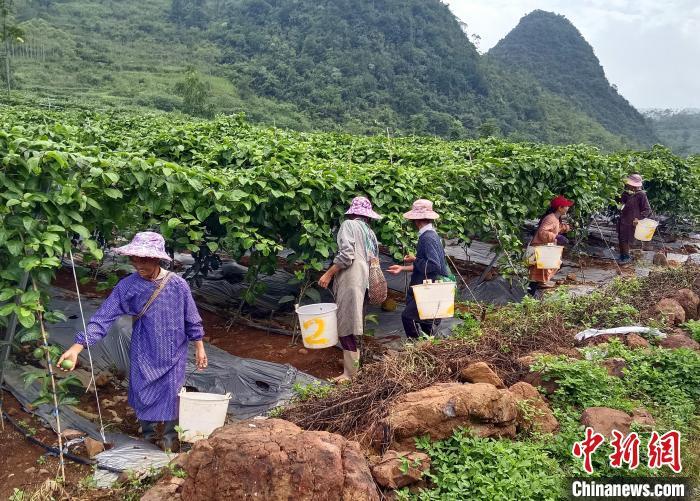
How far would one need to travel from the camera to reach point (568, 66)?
6869cm

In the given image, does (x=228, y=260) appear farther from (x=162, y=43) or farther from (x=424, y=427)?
(x=162, y=43)

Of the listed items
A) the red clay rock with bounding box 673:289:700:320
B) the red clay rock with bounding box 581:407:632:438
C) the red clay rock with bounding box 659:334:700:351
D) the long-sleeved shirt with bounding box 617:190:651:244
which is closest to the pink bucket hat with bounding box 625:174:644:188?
the long-sleeved shirt with bounding box 617:190:651:244

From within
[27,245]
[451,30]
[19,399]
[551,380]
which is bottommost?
[19,399]

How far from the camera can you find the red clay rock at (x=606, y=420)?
10.2ft

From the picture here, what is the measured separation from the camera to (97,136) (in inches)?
279

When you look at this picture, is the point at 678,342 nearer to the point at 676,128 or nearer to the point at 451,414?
the point at 451,414

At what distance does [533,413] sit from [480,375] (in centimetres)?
40

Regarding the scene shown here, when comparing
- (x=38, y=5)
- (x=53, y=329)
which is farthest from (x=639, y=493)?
(x=38, y=5)

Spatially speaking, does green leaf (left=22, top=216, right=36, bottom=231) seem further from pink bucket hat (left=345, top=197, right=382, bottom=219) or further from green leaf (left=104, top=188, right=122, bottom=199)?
pink bucket hat (left=345, top=197, right=382, bottom=219)

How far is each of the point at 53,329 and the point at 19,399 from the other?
3.38ft

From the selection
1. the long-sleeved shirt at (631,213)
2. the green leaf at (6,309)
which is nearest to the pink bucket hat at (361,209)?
the green leaf at (6,309)

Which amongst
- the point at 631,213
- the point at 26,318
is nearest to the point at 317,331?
the point at 26,318

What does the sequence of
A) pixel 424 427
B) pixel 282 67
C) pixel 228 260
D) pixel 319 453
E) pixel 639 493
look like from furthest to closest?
pixel 282 67 < pixel 228 260 < pixel 424 427 < pixel 639 493 < pixel 319 453

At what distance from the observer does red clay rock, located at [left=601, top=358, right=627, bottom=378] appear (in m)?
3.98
